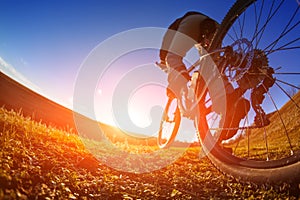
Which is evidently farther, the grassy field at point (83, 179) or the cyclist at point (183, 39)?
the cyclist at point (183, 39)

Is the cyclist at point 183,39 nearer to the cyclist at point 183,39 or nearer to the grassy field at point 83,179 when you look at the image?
the cyclist at point 183,39

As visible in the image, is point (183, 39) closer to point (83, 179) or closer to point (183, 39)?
point (183, 39)

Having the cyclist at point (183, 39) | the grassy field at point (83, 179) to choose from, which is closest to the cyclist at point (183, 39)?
the cyclist at point (183, 39)

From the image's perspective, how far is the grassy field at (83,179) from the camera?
2404 millimetres

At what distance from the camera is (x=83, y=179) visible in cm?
322

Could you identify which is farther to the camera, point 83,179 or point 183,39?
point 183,39

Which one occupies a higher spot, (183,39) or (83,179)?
(183,39)

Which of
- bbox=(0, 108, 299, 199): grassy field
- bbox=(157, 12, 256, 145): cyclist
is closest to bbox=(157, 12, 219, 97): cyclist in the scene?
bbox=(157, 12, 256, 145): cyclist

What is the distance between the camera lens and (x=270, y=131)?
11461mm

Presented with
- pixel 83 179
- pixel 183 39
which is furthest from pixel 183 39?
pixel 83 179

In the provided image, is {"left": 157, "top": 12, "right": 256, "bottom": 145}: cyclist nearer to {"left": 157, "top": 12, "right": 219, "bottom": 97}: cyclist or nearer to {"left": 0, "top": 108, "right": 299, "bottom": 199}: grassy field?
{"left": 157, "top": 12, "right": 219, "bottom": 97}: cyclist

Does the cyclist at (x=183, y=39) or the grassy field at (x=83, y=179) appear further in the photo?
the cyclist at (x=183, y=39)

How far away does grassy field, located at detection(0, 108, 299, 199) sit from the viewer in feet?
7.89

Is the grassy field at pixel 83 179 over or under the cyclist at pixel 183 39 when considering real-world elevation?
under
